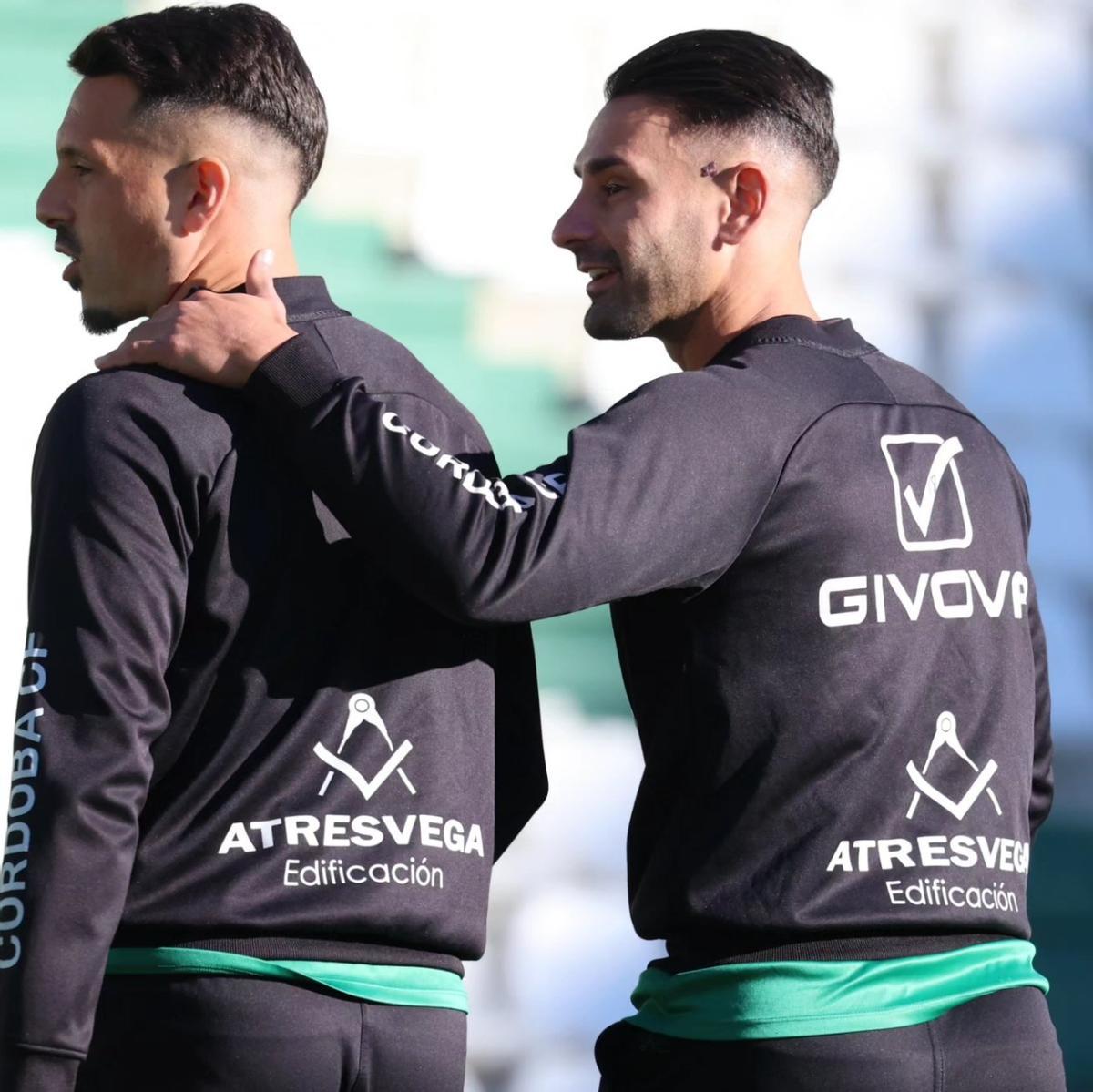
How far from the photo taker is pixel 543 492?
1807mm

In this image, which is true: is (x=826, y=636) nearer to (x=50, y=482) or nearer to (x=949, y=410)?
(x=949, y=410)

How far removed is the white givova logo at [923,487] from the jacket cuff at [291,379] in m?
0.56

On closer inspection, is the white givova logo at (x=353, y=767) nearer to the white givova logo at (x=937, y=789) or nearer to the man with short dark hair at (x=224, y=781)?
the man with short dark hair at (x=224, y=781)

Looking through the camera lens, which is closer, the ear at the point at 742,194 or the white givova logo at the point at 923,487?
the white givova logo at the point at 923,487

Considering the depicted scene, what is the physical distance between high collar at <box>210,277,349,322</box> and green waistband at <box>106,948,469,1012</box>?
627 mm

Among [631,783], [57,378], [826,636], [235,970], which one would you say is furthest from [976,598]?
[57,378]

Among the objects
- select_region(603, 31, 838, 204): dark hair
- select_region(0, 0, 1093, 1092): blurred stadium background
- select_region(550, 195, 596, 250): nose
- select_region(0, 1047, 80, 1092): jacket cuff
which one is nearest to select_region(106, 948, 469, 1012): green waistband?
select_region(0, 1047, 80, 1092): jacket cuff

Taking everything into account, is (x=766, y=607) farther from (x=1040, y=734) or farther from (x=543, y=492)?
(x=1040, y=734)

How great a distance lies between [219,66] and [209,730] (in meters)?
0.70

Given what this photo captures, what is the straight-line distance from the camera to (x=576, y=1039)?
310cm

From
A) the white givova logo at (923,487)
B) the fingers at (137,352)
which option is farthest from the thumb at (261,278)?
the white givova logo at (923,487)

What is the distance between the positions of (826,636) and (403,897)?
47cm

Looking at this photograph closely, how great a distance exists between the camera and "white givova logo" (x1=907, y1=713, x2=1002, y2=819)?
184cm

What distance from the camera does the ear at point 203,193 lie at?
1926 mm
